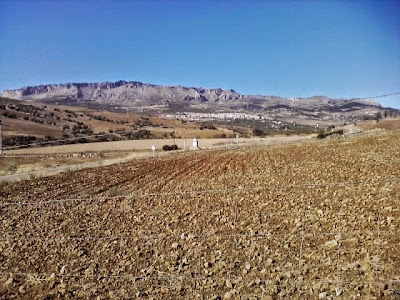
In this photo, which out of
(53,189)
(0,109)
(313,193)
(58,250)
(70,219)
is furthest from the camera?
(0,109)

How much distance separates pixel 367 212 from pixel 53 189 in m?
16.8

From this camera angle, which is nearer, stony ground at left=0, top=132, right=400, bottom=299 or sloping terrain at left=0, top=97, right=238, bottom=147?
stony ground at left=0, top=132, right=400, bottom=299

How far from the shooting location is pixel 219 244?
1032 centimetres

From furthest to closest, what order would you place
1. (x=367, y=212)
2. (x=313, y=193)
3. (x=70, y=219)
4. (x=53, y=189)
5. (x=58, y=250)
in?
(x=53, y=189) → (x=70, y=219) → (x=313, y=193) → (x=58, y=250) → (x=367, y=212)

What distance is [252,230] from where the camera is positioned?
10953 millimetres

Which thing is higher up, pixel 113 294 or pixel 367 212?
pixel 367 212

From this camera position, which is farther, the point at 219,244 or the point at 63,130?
the point at 63,130

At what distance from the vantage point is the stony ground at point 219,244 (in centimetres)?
795

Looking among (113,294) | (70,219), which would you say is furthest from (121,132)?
(113,294)

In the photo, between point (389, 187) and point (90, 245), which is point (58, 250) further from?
point (389, 187)

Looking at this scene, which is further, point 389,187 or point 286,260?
point 389,187

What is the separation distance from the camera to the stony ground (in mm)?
7945

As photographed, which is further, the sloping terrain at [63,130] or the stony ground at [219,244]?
the sloping terrain at [63,130]

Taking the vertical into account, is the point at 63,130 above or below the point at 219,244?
below
